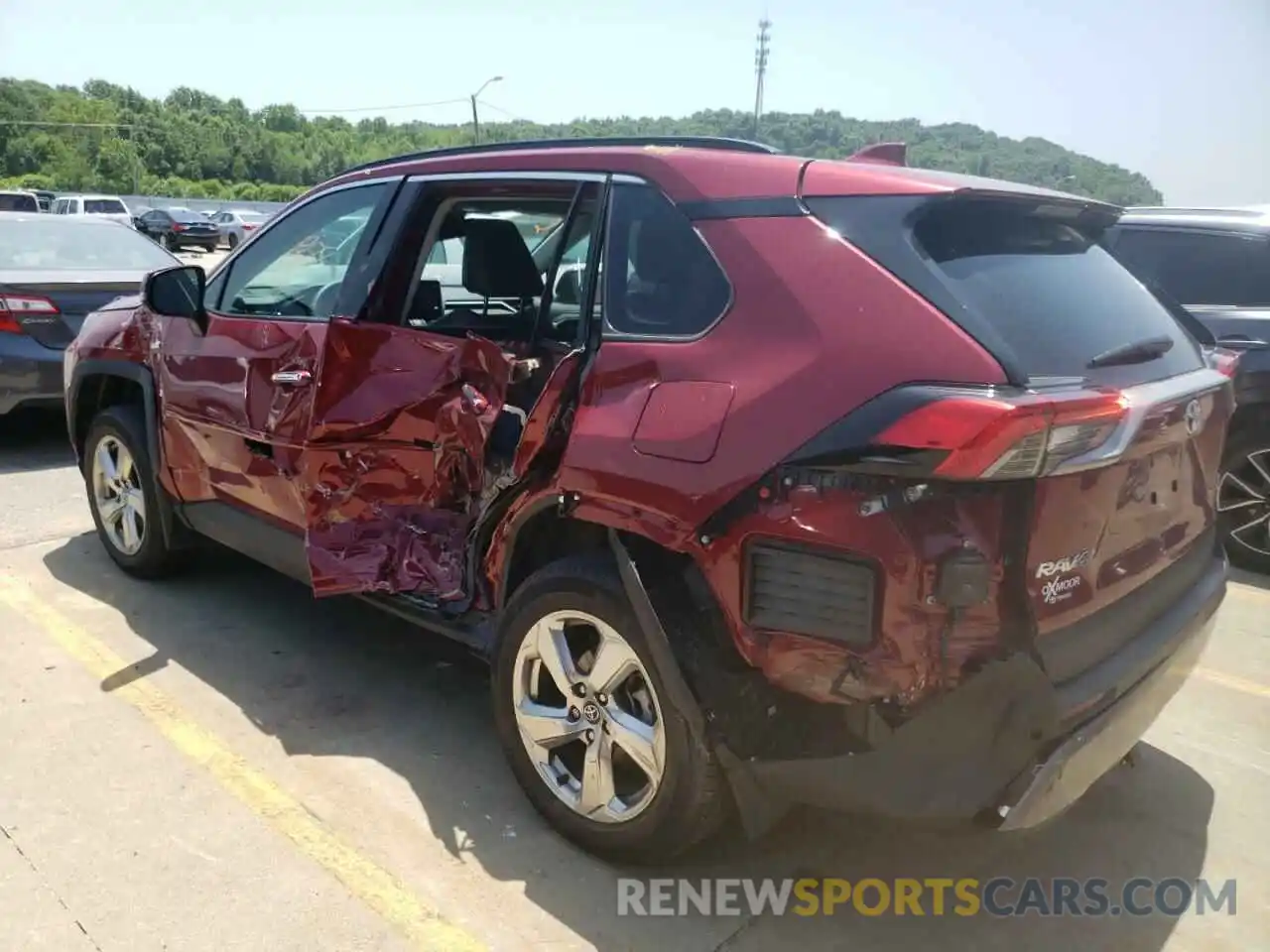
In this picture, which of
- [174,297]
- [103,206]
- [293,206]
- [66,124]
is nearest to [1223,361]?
[293,206]

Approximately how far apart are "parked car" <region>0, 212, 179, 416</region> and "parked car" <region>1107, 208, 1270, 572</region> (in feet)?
21.6

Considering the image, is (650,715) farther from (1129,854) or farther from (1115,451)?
(1129,854)

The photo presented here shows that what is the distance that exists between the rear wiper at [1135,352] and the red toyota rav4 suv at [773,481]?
0.01 m

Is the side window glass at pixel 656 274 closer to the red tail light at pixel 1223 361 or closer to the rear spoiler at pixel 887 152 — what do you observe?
the rear spoiler at pixel 887 152

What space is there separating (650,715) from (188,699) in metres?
1.99

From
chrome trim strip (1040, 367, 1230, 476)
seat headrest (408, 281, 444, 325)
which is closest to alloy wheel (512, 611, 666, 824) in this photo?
chrome trim strip (1040, 367, 1230, 476)

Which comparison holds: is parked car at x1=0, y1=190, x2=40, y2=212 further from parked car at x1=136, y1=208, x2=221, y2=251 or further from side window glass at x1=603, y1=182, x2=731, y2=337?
side window glass at x1=603, y1=182, x2=731, y2=337

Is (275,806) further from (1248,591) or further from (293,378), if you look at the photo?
(1248,591)

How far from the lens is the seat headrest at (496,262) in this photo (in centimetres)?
370

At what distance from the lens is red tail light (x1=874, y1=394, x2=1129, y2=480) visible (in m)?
→ 1.98

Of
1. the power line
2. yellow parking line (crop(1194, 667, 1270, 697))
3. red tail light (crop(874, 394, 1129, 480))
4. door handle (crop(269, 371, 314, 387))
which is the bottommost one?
the power line

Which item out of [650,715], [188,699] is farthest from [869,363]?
[188,699]

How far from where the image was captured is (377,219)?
11.8 ft

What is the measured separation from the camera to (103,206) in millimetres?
29719
